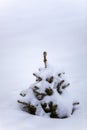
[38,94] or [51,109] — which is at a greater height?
[38,94]

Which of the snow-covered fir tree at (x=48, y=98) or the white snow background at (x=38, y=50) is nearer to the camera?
the white snow background at (x=38, y=50)

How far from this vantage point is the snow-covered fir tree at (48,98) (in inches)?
162

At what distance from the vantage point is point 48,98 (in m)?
4.17

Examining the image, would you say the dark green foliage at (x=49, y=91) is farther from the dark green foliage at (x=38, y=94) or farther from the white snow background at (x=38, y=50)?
the white snow background at (x=38, y=50)

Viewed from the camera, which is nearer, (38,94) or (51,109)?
(51,109)

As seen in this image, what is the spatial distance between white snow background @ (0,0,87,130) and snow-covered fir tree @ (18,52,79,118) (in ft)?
0.41

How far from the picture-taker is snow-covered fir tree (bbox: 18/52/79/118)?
13.5ft

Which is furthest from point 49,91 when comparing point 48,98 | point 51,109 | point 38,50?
point 38,50

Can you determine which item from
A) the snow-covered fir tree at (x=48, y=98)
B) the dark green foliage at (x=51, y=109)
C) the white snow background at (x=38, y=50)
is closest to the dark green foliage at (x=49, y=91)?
the snow-covered fir tree at (x=48, y=98)

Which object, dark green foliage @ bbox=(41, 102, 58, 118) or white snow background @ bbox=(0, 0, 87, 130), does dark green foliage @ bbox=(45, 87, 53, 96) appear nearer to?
dark green foliage @ bbox=(41, 102, 58, 118)

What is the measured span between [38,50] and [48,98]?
10.2 feet

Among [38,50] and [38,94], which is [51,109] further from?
[38,50]

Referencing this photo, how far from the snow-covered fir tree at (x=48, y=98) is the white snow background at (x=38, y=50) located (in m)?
0.12

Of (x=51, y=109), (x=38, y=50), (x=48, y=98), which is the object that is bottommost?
(x=51, y=109)
